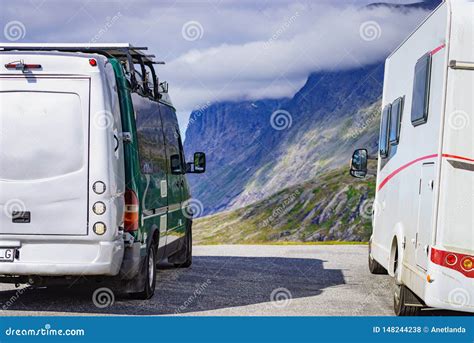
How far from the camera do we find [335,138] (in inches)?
7480

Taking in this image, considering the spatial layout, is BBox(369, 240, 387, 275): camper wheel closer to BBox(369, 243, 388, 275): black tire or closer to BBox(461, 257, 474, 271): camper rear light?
BBox(369, 243, 388, 275): black tire

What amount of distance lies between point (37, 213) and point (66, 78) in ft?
4.75

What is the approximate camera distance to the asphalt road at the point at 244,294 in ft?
32.6

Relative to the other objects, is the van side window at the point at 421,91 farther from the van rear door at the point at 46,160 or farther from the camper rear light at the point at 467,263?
the van rear door at the point at 46,160

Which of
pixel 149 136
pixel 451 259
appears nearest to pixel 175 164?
pixel 149 136

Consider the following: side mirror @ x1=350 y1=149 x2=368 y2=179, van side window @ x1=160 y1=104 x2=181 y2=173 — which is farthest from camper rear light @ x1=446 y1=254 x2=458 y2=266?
side mirror @ x1=350 y1=149 x2=368 y2=179

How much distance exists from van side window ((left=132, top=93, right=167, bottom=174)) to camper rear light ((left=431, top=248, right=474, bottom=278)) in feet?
12.6

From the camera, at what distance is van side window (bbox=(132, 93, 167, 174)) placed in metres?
10.2

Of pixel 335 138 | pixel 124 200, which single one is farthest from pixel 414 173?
pixel 335 138

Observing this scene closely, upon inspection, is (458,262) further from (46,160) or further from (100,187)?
(46,160)

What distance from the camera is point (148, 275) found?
10508 millimetres

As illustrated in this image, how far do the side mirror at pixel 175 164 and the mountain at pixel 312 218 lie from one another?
372ft

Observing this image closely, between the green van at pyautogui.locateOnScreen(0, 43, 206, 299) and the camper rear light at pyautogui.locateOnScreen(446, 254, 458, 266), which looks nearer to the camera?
the camper rear light at pyautogui.locateOnScreen(446, 254, 458, 266)

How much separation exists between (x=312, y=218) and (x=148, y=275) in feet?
433
